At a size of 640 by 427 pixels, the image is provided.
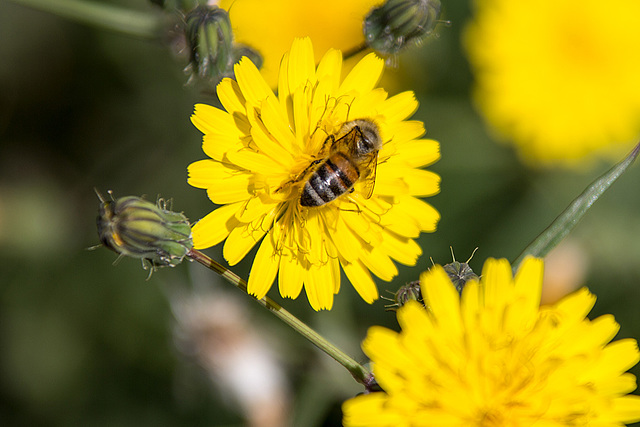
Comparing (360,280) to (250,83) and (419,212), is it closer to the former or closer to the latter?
(419,212)

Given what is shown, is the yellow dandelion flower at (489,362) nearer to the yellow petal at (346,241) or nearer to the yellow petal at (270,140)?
the yellow petal at (346,241)

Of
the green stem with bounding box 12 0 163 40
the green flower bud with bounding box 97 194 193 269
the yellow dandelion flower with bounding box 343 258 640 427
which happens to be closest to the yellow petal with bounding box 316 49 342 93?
the green flower bud with bounding box 97 194 193 269

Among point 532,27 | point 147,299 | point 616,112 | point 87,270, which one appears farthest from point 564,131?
point 87,270

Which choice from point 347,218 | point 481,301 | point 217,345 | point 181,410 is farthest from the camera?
point 181,410

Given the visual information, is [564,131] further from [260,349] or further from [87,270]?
[87,270]

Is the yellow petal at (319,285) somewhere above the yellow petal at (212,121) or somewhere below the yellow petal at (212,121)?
below

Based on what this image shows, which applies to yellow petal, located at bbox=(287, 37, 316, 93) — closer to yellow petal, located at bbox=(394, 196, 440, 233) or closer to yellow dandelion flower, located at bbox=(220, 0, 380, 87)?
yellow petal, located at bbox=(394, 196, 440, 233)

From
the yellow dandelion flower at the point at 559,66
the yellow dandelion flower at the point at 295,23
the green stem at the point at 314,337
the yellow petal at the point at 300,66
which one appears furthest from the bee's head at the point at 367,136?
the yellow dandelion flower at the point at 559,66
